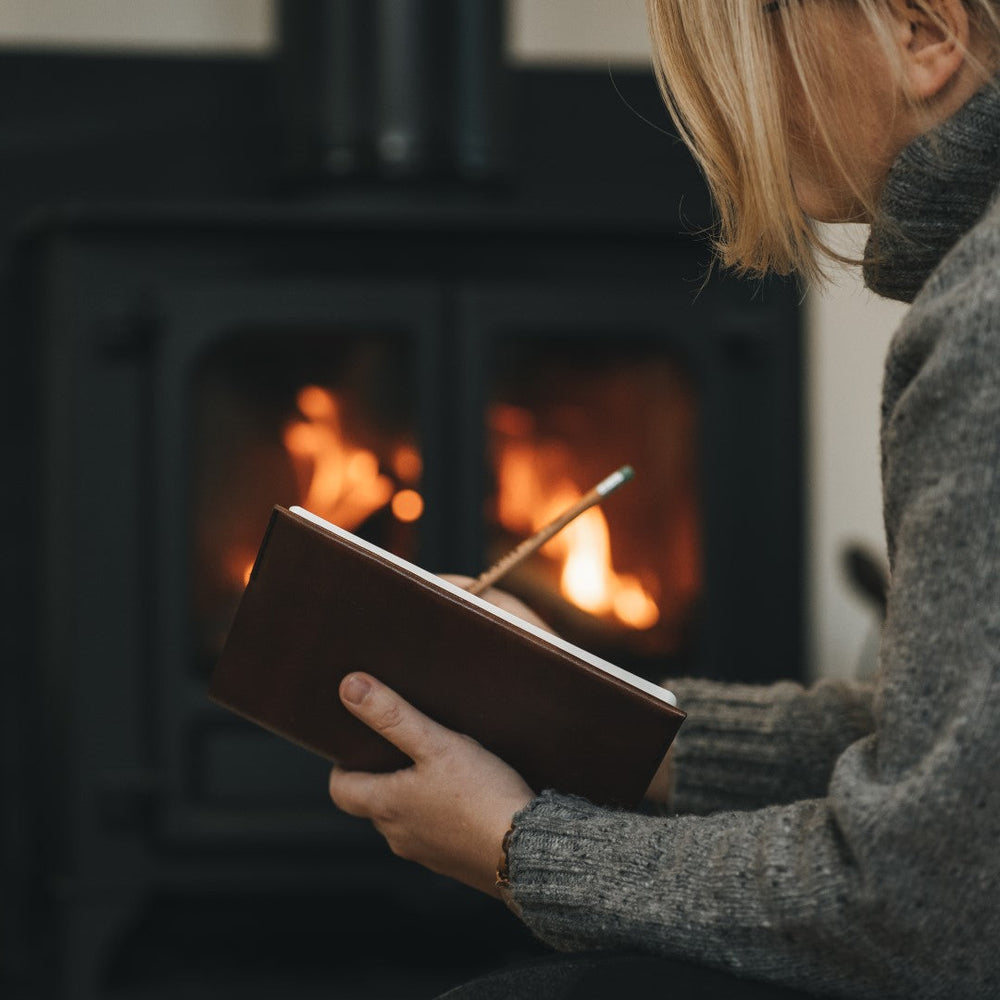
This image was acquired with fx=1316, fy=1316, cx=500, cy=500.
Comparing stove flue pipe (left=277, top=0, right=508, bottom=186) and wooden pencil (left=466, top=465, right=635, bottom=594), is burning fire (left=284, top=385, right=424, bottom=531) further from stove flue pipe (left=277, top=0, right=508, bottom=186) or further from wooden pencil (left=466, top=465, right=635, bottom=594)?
wooden pencil (left=466, top=465, right=635, bottom=594)

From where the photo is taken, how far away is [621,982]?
58cm

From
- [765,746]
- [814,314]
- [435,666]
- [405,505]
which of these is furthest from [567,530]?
[435,666]

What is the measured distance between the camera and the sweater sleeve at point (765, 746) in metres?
0.84

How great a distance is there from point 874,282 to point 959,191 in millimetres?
92

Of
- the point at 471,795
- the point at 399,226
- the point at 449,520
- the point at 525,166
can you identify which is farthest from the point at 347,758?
the point at 525,166

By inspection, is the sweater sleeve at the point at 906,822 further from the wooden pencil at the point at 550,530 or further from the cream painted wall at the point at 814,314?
the cream painted wall at the point at 814,314

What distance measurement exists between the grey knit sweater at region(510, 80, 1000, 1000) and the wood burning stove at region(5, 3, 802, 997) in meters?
0.84

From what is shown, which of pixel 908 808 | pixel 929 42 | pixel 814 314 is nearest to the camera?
pixel 908 808

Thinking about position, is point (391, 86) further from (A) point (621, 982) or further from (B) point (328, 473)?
(A) point (621, 982)

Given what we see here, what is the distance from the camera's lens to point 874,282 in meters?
0.74

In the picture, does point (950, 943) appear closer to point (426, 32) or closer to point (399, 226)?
point (399, 226)

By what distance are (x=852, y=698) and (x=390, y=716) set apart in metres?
0.31

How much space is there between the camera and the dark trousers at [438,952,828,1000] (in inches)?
22.8

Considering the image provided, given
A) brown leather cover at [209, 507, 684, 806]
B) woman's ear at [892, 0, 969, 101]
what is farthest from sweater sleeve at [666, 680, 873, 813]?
woman's ear at [892, 0, 969, 101]
